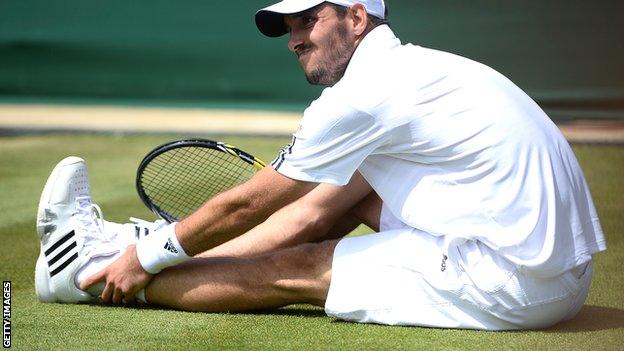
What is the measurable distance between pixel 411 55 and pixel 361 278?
730mm

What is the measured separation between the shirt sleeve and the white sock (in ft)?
2.66

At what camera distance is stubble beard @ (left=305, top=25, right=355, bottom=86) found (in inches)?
152

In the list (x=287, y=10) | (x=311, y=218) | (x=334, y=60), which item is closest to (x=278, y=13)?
(x=287, y=10)

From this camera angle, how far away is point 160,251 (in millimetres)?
3838

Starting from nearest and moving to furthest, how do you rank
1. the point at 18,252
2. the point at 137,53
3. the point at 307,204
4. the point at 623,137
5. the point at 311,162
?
the point at 311,162, the point at 307,204, the point at 18,252, the point at 623,137, the point at 137,53

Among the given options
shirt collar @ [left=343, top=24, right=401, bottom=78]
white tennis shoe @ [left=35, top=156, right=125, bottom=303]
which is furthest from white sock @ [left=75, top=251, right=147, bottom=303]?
shirt collar @ [left=343, top=24, right=401, bottom=78]

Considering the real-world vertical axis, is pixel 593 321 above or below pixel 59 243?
below

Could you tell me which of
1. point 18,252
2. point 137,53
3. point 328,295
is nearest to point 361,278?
point 328,295

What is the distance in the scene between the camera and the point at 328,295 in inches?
150

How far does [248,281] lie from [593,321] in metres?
1.18

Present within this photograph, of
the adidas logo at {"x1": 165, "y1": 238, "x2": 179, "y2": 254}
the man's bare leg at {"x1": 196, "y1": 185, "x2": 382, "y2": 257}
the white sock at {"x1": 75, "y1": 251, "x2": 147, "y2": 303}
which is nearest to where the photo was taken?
the adidas logo at {"x1": 165, "y1": 238, "x2": 179, "y2": 254}

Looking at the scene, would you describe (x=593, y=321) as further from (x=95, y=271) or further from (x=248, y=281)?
(x=95, y=271)

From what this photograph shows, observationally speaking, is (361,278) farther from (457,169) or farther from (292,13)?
(292,13)

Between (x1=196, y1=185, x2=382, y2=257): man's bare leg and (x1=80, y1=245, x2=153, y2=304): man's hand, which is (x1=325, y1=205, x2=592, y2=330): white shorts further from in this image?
(x1=80, y1=245, x2=153, y2=304): man's hand
